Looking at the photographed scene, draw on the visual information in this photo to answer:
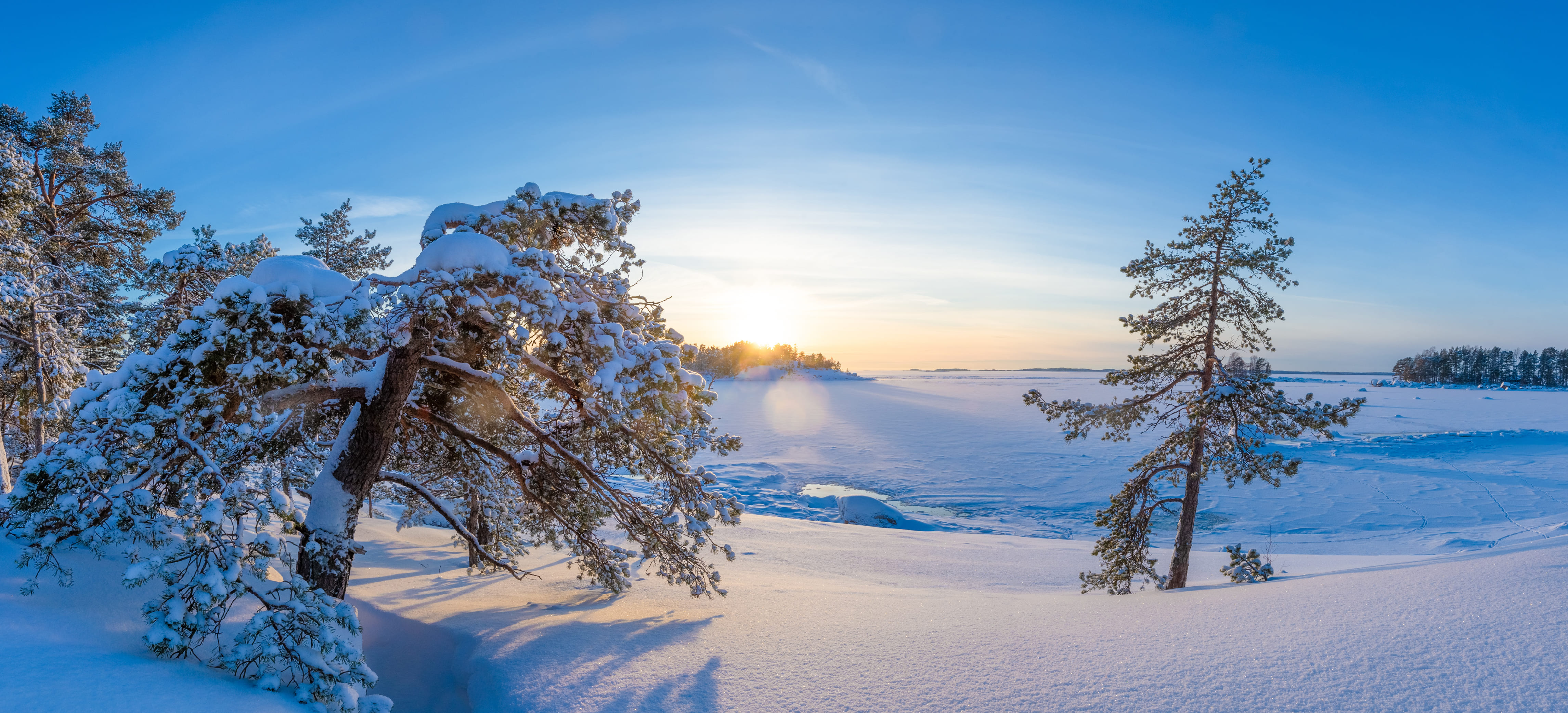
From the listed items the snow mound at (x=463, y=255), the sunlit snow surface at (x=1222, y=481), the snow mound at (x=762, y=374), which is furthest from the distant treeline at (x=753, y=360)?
the snow mound at (x=463, y=255)

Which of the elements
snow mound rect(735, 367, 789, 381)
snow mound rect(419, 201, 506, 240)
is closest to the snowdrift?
snow mound rect(735, 367, 789, 381)

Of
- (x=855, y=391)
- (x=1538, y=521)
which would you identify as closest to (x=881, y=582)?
(x=1538, y=521)

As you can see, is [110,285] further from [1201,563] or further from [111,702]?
[1201,563]

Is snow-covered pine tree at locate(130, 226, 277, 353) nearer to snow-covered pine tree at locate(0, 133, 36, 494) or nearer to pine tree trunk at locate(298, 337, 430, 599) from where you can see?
snow-covered pine tree at locate(0, 133, 36, 494)

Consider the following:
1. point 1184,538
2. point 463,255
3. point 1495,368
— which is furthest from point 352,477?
point 1495,368

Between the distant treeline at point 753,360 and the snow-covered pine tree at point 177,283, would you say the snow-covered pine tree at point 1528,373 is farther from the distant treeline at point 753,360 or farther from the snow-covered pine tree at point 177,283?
the snow-covered pine tree at point 177,283

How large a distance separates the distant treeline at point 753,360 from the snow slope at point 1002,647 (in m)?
96.2

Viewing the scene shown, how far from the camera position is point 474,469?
7.45 m

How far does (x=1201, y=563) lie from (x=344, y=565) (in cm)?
1725

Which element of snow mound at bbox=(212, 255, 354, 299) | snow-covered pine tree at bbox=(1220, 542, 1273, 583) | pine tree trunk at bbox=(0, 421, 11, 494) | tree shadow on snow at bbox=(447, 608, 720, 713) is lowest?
snow-covered pine tree at bbox=(1220, 542, 1273, 583)

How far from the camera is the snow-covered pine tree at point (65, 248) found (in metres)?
10.1

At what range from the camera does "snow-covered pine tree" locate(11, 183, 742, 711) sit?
381 cm

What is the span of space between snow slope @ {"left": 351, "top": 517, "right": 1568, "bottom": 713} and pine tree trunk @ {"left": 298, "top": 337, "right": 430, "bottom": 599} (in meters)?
1.12

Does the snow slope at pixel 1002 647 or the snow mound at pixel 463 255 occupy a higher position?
the snow mound at pixel 463 255
